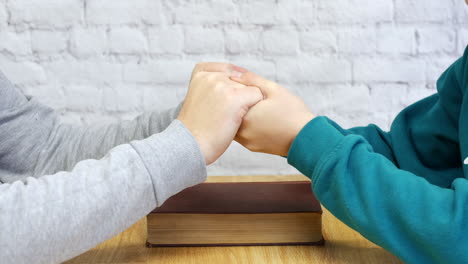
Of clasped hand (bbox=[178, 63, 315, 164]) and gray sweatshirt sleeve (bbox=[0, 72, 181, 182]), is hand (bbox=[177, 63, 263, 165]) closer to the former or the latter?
clasped hand (bbox=[178, 63, 315, 164])

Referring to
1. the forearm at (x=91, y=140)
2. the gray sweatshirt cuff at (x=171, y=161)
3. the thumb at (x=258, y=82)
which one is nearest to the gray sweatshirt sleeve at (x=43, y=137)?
the forearm at (x=91, y=140)

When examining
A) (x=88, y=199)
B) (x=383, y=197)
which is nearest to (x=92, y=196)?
(x=88, y=199)

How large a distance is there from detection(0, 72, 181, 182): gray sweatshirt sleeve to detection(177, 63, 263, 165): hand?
0.12m

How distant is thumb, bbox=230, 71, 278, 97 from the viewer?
2.31 ft

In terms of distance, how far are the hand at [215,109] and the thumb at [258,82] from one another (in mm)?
11

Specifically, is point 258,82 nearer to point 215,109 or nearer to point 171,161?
point 215,109

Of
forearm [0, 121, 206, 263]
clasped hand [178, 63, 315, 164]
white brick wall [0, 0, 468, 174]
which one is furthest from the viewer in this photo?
white brick wall [0, 0, 468, 174]

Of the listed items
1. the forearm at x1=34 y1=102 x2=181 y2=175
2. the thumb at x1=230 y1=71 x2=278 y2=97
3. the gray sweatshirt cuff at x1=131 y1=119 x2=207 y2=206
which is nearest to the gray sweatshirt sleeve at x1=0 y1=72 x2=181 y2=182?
the forearm at x1=34 y1=102 x2=181 y2=175

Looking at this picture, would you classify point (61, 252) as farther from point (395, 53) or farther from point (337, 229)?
point (395, 53)

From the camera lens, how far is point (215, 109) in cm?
63

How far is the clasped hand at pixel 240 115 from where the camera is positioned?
2.01 feet

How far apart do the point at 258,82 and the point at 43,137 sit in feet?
1.11

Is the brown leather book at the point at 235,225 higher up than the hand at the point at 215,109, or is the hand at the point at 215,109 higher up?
the hand at the point at 215,109

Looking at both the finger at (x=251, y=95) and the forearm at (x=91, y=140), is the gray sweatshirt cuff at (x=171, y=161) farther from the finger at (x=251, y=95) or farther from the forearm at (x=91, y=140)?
the forearm at (x=91, y=140)
